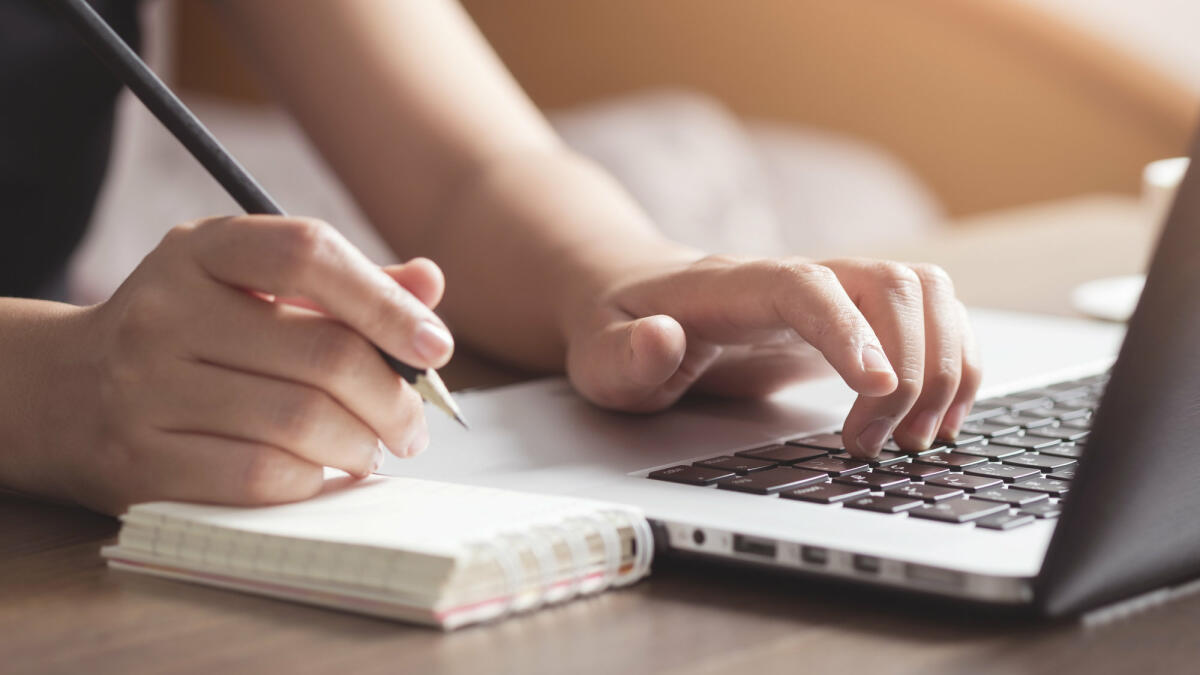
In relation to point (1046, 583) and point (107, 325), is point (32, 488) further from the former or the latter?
point (1046, 583)

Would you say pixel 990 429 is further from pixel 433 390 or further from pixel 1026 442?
pixel 433 390

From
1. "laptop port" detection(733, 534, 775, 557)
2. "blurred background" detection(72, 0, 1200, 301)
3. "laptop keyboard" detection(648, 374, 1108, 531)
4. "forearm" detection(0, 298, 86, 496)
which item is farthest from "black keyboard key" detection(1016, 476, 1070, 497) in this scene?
"blurred background" detection(72, 0, 1200, 301)

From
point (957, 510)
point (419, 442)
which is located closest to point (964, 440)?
point (957, 510)

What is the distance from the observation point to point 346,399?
372 millimetres

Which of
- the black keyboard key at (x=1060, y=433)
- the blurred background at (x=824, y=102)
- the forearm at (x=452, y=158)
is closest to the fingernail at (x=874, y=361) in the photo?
the black keyboard key at (x=1060, y=433)

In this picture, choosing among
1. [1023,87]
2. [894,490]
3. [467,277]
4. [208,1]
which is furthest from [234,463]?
[1023,87]

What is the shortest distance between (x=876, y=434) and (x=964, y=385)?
0.06 m

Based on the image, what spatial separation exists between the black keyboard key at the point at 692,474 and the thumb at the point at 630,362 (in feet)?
0.18

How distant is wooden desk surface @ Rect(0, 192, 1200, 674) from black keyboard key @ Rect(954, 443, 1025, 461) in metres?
0.11

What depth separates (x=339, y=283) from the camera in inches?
13.9

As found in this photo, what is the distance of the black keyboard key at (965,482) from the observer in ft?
1.29

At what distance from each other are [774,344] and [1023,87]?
5.95 feet

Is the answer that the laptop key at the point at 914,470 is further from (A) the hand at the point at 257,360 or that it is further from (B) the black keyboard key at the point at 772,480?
(A) the hand at the point at 257,360

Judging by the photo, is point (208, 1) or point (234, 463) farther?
point (208, 1)
